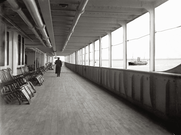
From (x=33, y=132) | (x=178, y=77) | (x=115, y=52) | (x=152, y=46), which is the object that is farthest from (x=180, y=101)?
(x=115, y=52)

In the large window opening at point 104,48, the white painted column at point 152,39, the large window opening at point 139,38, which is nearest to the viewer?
the white painted column at point 152,39

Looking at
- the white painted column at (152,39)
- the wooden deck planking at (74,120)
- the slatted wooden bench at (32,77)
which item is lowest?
the wooden deck planking at (74,120)

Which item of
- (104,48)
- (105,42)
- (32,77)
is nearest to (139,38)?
(104,48)

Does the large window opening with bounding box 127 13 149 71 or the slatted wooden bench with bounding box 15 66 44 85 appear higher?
the large window opening with bounding box 127 13 149 71

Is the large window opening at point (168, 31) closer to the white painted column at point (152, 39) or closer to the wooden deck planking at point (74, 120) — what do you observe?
the white painted column at point (152, 39)

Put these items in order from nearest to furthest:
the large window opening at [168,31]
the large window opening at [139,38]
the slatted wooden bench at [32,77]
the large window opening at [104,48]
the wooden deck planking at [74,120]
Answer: the wooden deck planking at [74,120]
the large window opening at [168,31]
the large window opening at [139,38]
the slatted wooden bench at [32,77]
the large window opening at [104,48]

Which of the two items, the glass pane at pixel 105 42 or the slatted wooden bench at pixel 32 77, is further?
the glass pane at pixel 105 42

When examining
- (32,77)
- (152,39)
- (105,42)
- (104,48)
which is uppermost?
(105,42)

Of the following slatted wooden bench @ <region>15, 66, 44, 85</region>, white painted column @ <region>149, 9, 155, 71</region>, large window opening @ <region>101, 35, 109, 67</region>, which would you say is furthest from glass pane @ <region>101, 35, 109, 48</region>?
white painted column @ <region>149, 9, 155, 71</region>

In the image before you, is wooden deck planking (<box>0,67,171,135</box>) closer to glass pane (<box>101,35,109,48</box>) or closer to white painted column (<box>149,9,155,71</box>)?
white painted column (<box>149,9,155,71</box>)

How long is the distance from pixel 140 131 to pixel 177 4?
11.4 ft

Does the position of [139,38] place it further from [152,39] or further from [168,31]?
[168,31]

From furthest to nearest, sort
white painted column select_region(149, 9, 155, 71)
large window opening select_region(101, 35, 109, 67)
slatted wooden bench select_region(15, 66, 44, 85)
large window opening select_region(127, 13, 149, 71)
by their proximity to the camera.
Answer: large window opening select_region(101, 35, 109, 67) < slatted wooden bench select_region(15, 66, 44, 85) < large window opening select_region(127, 13, 149, 71) < white painted column select_region(149, 9, 155, 71)

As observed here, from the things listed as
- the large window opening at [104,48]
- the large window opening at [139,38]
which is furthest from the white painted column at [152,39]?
the large window opening at [104,48]
